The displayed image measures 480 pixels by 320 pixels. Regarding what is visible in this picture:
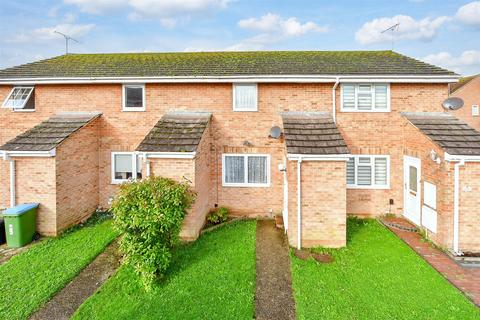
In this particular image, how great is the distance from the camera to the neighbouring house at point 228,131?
33.6 ft

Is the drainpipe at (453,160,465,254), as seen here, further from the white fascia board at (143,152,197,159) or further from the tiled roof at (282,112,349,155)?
the white fascia board at (143,152,197,159)

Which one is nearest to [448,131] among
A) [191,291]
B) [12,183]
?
[191,291]

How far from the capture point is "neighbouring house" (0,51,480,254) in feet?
33.6

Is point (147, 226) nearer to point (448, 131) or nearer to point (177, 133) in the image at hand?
point (177, 133)

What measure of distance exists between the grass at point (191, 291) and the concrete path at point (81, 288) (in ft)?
0.97

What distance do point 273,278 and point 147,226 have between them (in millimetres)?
3373

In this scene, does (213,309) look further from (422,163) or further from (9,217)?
(422,163)

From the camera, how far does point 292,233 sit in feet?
30.7

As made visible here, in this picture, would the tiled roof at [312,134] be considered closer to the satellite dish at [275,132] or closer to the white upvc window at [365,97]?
the satellite dish at [275,132]

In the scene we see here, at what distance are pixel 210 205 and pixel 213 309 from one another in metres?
6.30

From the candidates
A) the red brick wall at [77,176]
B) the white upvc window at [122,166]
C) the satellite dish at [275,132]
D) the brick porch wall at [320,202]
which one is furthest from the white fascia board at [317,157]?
the red brick wall at [77,176]

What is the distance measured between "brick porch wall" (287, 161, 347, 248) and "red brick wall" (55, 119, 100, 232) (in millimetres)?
7953

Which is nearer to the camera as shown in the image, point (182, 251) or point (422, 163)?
point (182, 251)

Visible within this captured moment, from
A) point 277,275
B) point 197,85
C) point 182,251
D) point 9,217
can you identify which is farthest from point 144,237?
point 197,85
